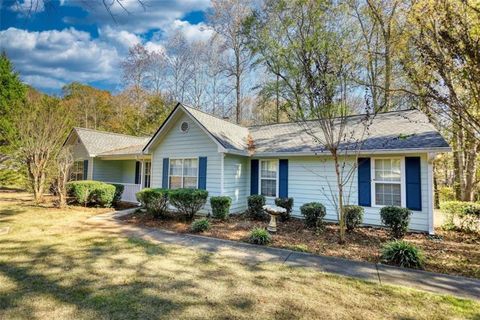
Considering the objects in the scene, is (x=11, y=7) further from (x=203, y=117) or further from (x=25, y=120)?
(x=25, y=120)

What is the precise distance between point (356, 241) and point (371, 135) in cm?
474

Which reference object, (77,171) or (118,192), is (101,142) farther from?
(118,192)

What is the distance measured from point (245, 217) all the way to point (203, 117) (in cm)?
465

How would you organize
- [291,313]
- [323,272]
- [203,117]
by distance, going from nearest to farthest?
1. [291,313]
2. [323,272]
3. [203,117]

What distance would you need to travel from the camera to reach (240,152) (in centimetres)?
1046

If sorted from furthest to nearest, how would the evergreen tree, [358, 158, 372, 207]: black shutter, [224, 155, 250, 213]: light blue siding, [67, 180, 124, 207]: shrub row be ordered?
the evergreen tree → [67, 180, 124, 207]: shrub row → [224, 155, 250, 213]: light blue siding → [358, 158, 372, 207]: black shutter

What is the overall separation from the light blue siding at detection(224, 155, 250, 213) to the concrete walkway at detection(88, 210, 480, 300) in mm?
3339

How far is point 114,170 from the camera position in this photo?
56.8 feet

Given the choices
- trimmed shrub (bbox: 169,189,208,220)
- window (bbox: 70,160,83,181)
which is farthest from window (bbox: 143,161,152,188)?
trimmed shrub (bbox: 169,189,208,220)

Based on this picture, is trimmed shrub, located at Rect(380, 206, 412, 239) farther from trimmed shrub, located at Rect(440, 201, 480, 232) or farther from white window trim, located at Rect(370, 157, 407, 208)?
trimmed shrub, located at Rect(440, 201, 480, 232)

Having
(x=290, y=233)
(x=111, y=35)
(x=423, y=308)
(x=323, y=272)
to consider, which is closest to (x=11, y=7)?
(x=111, y=35)

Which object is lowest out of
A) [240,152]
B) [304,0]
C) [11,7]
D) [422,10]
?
[240,152]

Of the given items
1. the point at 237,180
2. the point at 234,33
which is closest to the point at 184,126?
the point at 237,180

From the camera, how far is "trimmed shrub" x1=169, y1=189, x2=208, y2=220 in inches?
354
